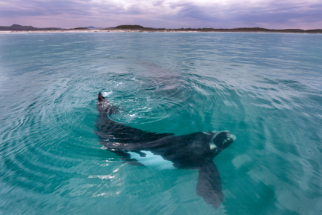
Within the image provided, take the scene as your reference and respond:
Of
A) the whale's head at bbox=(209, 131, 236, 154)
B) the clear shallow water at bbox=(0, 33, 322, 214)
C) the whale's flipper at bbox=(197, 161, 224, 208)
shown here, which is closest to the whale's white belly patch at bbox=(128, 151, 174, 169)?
the clear shallow water at bbox=(0, 33, 322, 214)

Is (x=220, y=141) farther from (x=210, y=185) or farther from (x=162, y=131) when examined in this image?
(x=162, y=131)

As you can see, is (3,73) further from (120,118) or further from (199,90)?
(199,90)

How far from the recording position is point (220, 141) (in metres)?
6.00

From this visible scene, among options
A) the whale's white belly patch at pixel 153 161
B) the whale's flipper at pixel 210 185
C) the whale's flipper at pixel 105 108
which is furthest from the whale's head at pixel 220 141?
the whale's flipper at pixel 105 108

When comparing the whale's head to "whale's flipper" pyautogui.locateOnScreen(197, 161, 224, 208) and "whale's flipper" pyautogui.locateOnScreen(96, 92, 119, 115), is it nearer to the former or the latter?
"whale's flipper" pyautogui.locateOnScreen(197, 161, 224, 208)

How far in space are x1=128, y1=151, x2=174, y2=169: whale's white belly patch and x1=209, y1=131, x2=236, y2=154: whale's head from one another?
5.78 feet

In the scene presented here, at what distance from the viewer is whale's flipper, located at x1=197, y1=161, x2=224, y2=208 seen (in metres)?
4.14

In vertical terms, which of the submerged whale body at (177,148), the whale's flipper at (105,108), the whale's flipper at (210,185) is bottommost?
the whale's flipper at (210,185)

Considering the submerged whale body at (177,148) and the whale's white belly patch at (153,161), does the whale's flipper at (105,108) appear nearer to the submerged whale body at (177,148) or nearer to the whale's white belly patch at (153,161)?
the submerged whale body at (177,148)

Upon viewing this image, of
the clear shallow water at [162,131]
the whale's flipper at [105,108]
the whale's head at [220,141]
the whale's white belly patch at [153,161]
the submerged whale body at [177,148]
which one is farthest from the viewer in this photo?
the whale's flipper at [105,108]

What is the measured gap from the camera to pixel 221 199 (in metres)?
4.14

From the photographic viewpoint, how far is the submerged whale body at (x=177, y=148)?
4539mm

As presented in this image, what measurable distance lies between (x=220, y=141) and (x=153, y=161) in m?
2.73

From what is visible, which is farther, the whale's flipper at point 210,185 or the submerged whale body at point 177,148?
Answer: the submerged whale body at point 177,148
